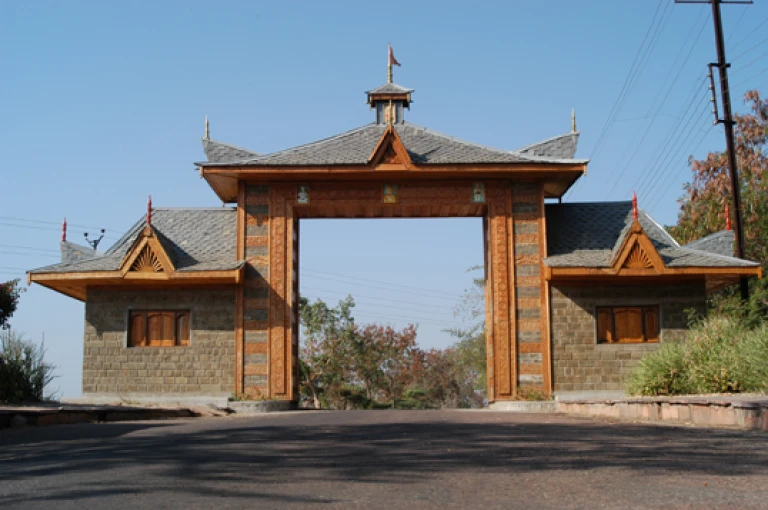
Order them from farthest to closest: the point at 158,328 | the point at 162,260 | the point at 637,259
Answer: the point at 158,328
the point at 162,260
the point at 637,259

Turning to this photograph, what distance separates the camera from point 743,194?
3256cm

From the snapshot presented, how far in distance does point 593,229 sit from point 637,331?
309 centimetres

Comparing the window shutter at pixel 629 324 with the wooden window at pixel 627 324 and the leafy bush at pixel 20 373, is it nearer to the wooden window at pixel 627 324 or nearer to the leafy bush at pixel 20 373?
the wooden window at pixel 627 324

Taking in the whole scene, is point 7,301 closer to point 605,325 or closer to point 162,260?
point 162,260

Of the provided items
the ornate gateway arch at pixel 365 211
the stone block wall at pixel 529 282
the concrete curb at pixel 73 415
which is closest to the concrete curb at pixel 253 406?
the ornate gateway arch at pixel 365 211

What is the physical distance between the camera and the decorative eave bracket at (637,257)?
68.8 feet

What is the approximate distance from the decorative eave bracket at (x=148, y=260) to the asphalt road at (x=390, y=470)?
1151 centimetres

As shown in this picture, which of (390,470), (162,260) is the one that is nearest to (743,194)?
(162,260)

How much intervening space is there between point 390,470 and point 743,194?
2963cm

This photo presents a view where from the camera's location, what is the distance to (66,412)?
13.7 m

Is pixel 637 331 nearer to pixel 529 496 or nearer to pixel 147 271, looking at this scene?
pixel 147 271

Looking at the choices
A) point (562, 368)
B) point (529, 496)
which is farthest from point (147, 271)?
point (529, 496)

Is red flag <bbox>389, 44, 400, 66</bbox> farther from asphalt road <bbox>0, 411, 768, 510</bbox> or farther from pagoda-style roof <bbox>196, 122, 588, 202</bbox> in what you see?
asphalt road <bbox>0, 411, 768, 510</bbox>

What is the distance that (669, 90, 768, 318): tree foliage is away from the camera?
32219mm
